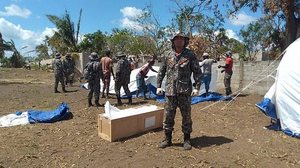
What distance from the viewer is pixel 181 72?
550 cm

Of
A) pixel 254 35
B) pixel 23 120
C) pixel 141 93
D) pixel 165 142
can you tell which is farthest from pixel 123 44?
pixel 165 142

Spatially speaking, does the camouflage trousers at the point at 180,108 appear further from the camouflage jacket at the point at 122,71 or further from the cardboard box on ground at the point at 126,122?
the camouflage jacket at the point at 122,71

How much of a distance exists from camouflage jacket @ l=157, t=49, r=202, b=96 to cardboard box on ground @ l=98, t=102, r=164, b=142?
1.20 metres

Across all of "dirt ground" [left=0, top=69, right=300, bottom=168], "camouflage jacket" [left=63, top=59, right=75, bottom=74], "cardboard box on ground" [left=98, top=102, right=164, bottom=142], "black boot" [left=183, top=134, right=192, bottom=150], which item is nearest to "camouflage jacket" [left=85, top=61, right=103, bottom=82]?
"dirt ground" [left=0, top=69, right=300, bottom=168]

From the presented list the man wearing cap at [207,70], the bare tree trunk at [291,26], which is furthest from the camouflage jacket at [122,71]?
the bare tree trunk at [291,26]

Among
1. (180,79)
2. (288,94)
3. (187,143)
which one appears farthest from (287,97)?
(180,79)

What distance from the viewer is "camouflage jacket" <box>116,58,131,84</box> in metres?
10.0

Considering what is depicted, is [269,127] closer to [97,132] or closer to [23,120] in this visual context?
[97,132]

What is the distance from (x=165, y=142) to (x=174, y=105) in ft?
2.17

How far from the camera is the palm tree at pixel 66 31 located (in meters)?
28.6

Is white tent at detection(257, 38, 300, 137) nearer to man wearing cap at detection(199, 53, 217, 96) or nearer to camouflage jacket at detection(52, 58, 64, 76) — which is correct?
man wearing cap at detection(199, 53, 217, 96)

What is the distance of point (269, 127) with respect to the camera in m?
7.23

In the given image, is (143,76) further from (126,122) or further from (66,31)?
(66,31)

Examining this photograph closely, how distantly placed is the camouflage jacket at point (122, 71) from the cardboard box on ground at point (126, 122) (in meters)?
3.27
